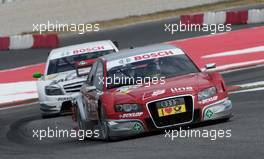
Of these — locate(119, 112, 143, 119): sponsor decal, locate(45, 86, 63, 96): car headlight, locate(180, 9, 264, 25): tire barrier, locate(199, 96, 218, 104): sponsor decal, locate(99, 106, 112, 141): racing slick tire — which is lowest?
locate(180, 9, 264, 25): tire barrier

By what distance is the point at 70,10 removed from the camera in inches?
1334

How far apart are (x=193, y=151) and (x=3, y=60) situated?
18.8m

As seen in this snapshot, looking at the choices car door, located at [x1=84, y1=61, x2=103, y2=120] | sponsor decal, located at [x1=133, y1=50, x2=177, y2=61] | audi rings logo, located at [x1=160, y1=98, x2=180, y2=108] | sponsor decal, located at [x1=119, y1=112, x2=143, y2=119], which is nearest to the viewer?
audi rings logo, located at [x1=160, y1=98, x2=180, y2=108]

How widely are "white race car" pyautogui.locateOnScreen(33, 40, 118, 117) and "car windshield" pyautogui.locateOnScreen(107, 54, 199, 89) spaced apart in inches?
182

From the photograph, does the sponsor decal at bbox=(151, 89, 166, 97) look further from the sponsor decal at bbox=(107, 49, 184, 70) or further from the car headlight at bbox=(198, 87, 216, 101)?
the sponsor decal at bbox=(107, 49, 184, 70)

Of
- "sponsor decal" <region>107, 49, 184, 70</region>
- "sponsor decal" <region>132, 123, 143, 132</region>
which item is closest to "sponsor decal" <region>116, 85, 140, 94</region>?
"sponsor decal" <region>132, 123, 143, 132</region>

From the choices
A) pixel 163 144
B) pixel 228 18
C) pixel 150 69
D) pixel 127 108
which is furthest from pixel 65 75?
pixel 228 18

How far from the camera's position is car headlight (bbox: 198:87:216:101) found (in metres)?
12.0

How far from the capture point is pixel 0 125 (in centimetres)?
1769

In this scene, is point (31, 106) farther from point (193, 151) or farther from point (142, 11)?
point (142, 11)

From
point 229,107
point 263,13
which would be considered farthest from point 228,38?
point 229,107

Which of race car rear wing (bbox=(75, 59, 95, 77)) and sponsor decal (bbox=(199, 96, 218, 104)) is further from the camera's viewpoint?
race car rear wing (bbox=(75, 59, 95, 77))

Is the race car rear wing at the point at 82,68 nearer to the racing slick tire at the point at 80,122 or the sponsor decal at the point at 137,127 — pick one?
the racing slick tire at the point at 80,122

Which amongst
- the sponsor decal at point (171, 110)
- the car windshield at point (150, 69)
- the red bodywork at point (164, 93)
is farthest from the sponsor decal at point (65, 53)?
the sponsor decal at point (171, 110)
